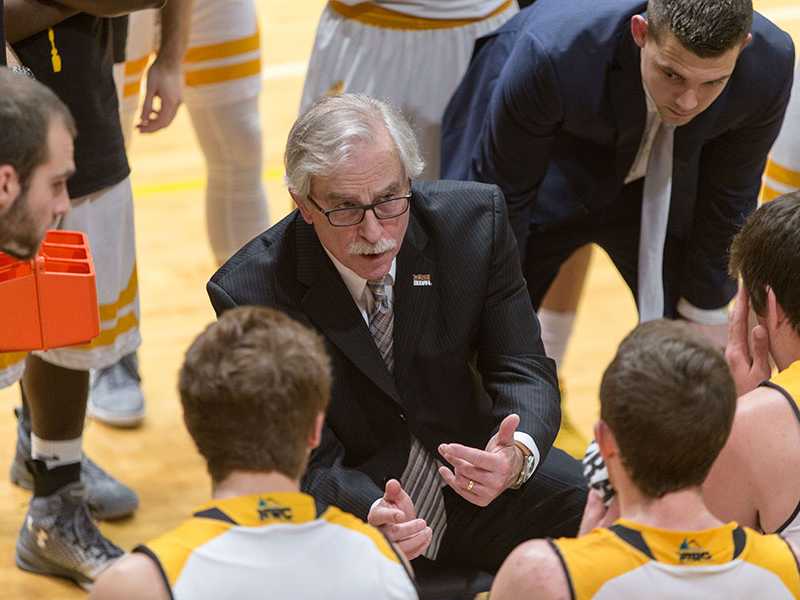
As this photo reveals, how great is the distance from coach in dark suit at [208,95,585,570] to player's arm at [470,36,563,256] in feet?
1.80

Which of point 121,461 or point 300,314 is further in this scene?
point 121,461

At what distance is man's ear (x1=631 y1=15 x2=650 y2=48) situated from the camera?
3.55m

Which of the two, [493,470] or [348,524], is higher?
[348,524]

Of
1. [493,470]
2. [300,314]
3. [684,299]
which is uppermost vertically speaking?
[300,314]

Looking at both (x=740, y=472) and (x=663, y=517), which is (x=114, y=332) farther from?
(x=663, y=517)

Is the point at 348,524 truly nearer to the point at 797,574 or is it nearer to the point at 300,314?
the point at 797,574

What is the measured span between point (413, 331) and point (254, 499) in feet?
3.57

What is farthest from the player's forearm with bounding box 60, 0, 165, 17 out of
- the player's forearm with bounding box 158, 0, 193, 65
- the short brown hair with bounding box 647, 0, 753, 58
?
the short brown hair with bounding box 647, 0, 753, 58

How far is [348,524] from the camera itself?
218 centimetres

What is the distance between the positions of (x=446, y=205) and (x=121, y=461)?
158 cm

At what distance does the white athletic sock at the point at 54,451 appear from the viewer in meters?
3.79

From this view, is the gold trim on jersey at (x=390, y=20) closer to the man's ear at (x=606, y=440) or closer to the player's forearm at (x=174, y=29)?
the player's forearm at (x=174, y=29)

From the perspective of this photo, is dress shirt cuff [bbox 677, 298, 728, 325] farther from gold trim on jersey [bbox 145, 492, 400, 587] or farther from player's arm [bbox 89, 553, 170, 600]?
player's arm [bbox 89, 553, 170, 600]

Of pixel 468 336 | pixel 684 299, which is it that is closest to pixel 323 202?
pixel 468 336
